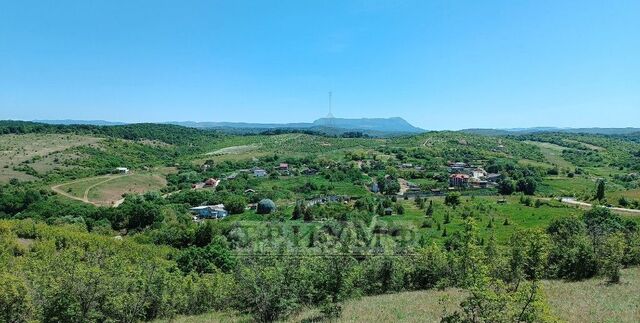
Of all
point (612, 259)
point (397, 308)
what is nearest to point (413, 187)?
point (612, 259)

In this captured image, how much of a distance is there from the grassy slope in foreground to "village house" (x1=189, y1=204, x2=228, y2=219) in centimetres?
4837

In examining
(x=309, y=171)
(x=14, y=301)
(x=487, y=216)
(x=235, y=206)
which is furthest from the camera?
(x=309, y=171)

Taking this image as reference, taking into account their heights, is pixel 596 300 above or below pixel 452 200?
above

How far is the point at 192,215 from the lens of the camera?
72.2m

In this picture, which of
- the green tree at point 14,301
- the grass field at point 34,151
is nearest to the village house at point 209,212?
the grass field at point 34,151

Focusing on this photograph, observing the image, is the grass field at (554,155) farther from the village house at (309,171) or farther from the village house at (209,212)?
the village house at (209,212)

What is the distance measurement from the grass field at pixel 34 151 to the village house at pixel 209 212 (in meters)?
49.2

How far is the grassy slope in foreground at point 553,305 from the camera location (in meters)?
18.2

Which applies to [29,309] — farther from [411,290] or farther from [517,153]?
[517,153]

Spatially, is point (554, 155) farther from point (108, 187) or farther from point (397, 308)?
point (397, 308)

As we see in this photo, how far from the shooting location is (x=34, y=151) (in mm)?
120875

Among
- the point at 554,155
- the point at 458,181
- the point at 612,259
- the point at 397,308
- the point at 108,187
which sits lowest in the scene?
the point at 108,187

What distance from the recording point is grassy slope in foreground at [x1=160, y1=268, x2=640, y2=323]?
717 inches

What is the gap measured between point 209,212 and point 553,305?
2359 inches
